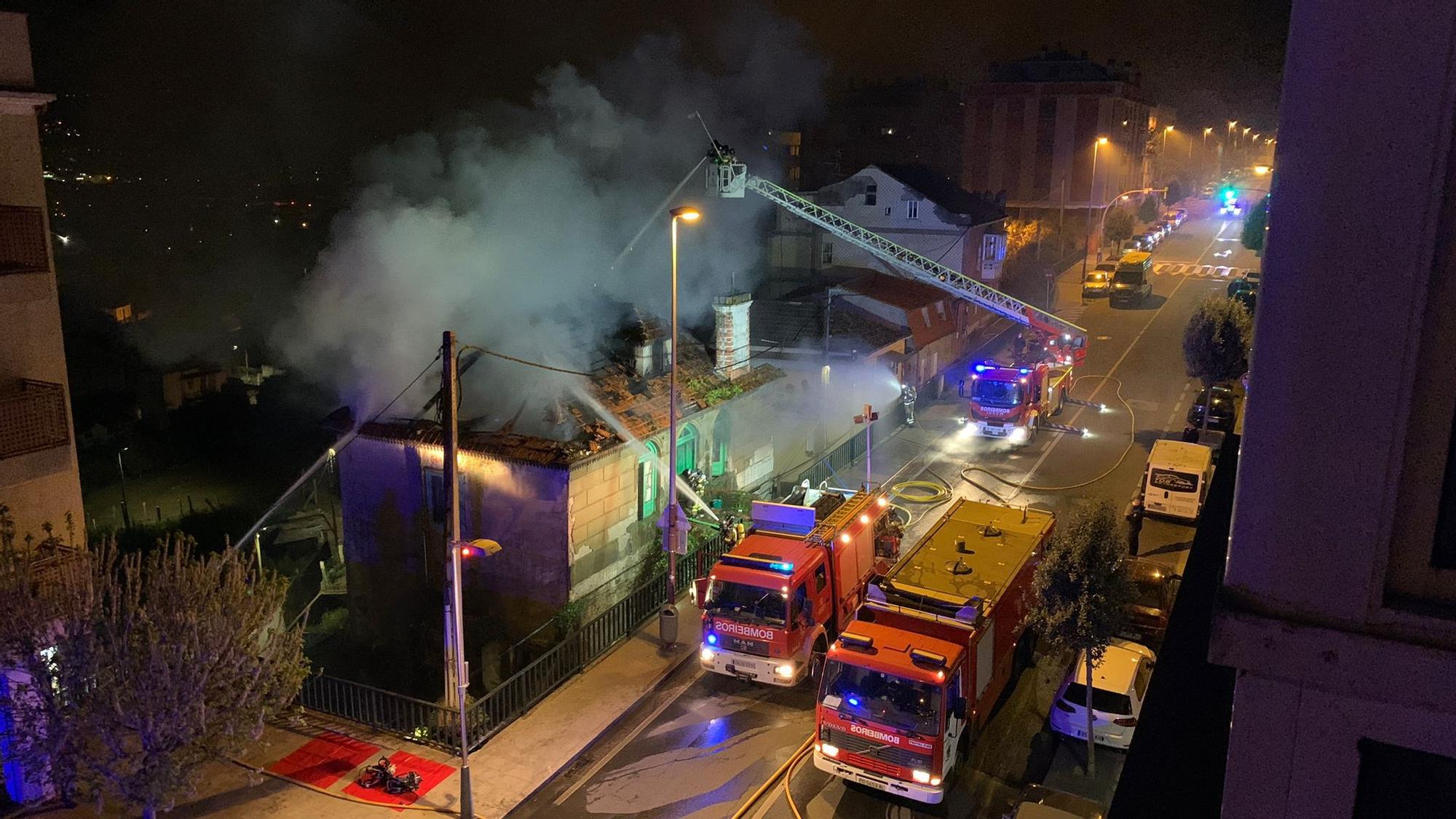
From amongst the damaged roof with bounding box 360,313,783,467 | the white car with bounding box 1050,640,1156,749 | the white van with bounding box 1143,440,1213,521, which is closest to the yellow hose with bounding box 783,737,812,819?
the white car with bounding box 1050,640,1156,749

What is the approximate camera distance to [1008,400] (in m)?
29.6

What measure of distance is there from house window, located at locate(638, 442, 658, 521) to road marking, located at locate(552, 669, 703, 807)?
4482 mm

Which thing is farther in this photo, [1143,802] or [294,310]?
[294,310]

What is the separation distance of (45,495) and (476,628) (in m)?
7.88

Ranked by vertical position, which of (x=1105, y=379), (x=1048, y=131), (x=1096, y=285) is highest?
(x=1048, y=131)

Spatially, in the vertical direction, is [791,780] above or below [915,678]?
below

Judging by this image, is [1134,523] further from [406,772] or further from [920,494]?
[406,772]

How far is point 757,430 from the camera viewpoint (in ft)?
83.0

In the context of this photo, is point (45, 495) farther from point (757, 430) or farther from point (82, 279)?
point (82, 279)

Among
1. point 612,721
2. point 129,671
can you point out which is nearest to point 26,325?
point 129,671

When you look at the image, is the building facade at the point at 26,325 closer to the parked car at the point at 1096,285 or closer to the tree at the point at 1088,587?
the tree at the point at 1088,587

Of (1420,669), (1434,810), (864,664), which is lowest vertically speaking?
(864,664)

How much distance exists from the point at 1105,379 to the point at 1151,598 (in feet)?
71.0

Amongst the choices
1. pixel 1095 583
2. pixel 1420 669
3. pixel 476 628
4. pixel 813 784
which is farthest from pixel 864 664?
pixel 1420 669
